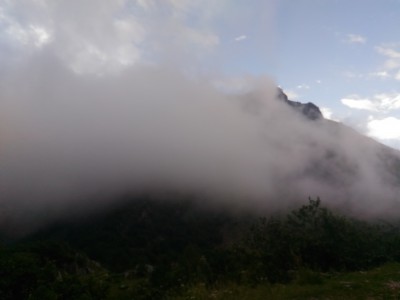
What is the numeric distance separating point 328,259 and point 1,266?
1828cm

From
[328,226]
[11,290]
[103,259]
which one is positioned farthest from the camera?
[103,259]

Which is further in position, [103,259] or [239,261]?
[103,259]

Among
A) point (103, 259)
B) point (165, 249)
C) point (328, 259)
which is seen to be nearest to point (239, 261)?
point (328, 259)

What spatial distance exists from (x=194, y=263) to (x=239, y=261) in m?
2.86

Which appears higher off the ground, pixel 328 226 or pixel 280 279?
pixel 328 226

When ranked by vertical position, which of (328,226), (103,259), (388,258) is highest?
(328,226)

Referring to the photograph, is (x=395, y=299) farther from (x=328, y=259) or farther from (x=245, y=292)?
(x=328, y=259)

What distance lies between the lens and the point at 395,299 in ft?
39.3

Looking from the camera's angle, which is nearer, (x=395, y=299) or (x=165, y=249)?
(x=395, y=299)

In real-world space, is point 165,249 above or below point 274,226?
below

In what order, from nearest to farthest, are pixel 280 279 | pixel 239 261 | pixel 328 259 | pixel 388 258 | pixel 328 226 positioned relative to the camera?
pixel 280 279
pixel 239 261
pixel 328 259
pixel 388 258
pixel 328 226

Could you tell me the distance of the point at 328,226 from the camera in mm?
30203

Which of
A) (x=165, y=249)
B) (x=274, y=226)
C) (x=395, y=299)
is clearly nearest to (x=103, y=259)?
(x=165, y=249)

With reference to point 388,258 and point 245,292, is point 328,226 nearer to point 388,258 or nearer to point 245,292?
point 388,258
